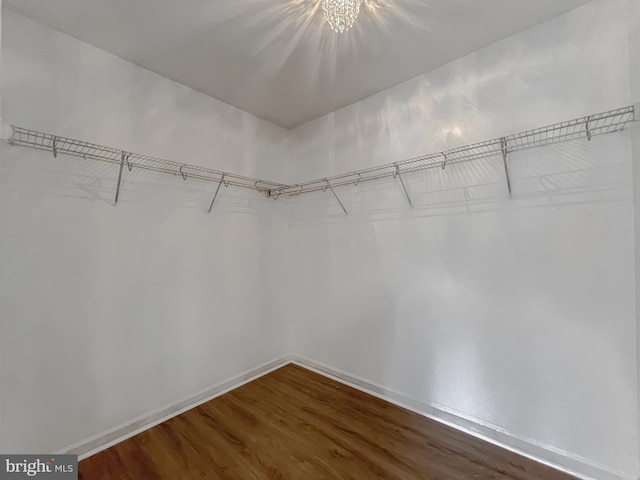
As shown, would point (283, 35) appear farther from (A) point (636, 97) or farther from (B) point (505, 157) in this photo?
(A) point (636, 97)

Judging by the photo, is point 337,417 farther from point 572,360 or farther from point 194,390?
point 572,360

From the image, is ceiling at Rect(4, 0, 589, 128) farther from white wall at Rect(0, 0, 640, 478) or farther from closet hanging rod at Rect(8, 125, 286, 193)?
closet hanging rod at Rect(8, 125, 286, 193)

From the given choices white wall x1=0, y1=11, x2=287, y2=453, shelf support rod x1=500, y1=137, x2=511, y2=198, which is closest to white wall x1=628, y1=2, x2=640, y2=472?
shelf support rod x1=500, y1=137, x2=511, y2=198

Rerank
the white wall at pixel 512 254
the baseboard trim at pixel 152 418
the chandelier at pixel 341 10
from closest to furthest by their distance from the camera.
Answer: the chandelier at pixel 341 10 < the white wall at pixel 512 254 < the baseboard trim at pixel 152 418

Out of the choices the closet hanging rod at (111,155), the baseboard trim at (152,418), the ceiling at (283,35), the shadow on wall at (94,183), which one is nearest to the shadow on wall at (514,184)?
the ceiling at (283,35)

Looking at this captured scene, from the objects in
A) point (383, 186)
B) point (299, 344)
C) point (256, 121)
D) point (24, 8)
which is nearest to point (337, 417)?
point (299, 344)

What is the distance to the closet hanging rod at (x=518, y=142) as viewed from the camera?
1.29m

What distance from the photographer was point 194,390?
6.72ft

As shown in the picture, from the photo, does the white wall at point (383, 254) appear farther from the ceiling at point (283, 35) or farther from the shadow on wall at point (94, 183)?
the ceiling at point (283, 35)

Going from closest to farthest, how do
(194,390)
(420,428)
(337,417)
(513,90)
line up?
(513,90) → (420,428) → (337,417) → (194,390)

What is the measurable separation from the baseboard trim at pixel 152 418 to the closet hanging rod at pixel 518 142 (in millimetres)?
2013

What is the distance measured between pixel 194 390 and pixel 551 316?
8.10 feet

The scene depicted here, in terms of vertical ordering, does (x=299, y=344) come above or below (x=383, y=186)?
below

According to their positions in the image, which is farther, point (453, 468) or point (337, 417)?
point (337, 417)
